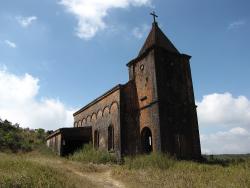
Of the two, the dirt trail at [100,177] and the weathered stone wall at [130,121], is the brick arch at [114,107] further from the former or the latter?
the dirt trail at [100,177]

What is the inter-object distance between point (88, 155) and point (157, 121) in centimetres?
606

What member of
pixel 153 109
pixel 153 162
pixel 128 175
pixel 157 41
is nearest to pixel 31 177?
pixel 128 175

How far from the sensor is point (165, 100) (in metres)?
21.9

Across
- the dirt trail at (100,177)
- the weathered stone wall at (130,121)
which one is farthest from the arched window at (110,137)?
the dirt trail at (100,177)

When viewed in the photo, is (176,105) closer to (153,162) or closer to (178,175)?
(153,162)

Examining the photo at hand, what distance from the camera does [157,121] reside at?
2092cm

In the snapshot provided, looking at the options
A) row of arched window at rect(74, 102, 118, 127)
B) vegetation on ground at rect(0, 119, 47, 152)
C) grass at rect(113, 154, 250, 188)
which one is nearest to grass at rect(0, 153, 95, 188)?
grass at rect(113, 154, 250, 188)

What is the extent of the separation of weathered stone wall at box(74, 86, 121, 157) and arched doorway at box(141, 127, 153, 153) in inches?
77.4

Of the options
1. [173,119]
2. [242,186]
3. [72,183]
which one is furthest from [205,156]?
[72,183]

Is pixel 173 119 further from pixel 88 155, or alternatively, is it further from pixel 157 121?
pixel 88 155

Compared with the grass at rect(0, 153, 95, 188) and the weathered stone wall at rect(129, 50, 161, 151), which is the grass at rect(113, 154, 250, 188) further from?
the weathered stone wall at rect(129, 50, 161, 151)

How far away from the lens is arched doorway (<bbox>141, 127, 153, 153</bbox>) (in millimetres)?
22533

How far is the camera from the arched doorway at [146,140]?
22.5 metres

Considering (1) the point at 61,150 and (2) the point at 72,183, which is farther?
(1) the point at 61,150
